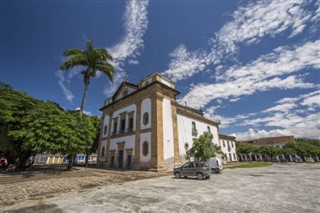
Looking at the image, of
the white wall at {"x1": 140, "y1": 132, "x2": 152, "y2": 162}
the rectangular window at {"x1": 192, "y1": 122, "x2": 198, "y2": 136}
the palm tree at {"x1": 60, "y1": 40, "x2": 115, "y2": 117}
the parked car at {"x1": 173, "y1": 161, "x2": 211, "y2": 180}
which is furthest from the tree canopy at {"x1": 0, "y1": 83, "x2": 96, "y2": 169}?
the rectangular window at {"x1": 192, "y1": 122, "x2": 198, "y2": 136}

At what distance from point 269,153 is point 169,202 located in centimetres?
5759

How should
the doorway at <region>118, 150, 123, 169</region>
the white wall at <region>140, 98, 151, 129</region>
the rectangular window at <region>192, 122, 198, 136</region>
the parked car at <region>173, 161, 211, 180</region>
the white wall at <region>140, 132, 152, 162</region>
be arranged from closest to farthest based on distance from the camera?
1. the parked car at <region>173, 161, 211, 180</region>
2. the white wall at <region>140, 132, 152, 162</region>
3. the white wall at <region>140, 98, 151, 129</region>
4. the doorway at <region>118, 150, 123, 169</region>
5. the rectangular window at <region>192, 122, 198, 136</region>

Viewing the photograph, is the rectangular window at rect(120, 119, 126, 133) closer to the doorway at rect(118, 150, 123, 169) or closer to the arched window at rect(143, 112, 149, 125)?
the doorway at rect(118, 150, 123, 169)

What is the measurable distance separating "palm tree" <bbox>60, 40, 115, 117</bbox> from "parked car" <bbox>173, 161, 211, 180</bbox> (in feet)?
45.0

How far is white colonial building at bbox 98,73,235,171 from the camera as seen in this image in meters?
19.2

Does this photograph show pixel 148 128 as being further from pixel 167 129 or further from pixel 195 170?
pixel 195 170

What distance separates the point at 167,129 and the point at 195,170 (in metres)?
7.85

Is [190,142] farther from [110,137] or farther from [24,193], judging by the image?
[24,193]

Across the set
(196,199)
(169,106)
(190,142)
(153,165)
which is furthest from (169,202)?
(190,142)

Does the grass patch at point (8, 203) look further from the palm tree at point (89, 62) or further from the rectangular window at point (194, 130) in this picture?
the rectangular window at point (194, 130)

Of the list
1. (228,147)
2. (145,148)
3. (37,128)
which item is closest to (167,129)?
(145,148)

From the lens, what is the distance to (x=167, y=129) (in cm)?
2025

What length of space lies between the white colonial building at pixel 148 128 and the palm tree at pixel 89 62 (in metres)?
5.21

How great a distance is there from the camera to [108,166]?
2562cm
